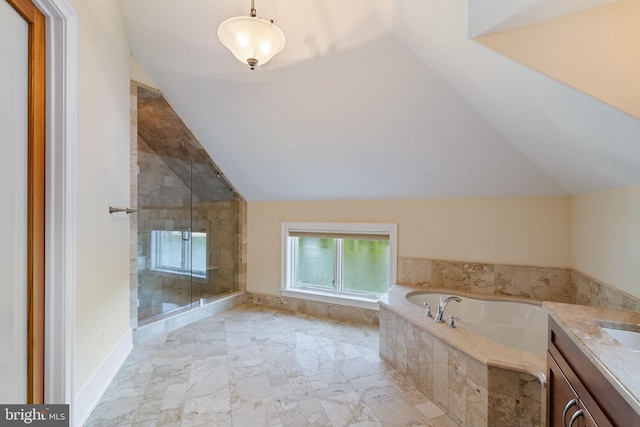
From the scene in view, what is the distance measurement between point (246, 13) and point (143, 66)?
1.36 meters

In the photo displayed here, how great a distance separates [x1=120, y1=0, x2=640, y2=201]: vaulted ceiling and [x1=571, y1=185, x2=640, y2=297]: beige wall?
4.3 inches

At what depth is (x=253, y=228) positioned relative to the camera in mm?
4273

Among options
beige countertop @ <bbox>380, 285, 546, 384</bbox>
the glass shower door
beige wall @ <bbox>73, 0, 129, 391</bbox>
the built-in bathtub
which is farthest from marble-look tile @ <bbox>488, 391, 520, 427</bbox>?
the glass shower door

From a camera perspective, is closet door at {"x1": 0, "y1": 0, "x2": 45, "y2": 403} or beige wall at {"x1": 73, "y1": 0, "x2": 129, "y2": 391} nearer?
closet door at {"x1": 0, "y1": 0, "x2": 45, "y2": 403}

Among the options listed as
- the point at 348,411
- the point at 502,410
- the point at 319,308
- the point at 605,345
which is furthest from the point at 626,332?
the point at 319,308

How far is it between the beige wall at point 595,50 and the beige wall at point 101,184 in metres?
2.53

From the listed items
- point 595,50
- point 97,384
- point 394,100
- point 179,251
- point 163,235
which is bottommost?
point 97,384

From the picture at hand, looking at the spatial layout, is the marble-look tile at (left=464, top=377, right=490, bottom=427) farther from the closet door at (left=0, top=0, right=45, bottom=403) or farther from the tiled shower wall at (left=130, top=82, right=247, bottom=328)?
the tiled shower wall at (left=130, top=82, right=247, bottom=328)

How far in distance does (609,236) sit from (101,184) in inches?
144

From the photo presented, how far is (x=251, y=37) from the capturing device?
62.8 inches

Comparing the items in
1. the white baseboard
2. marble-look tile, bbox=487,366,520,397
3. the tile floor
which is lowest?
the tile floor

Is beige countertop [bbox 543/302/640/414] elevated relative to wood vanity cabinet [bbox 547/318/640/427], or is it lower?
elevated

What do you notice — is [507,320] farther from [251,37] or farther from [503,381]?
[251,37]

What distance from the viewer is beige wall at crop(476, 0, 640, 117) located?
4.00 feet
